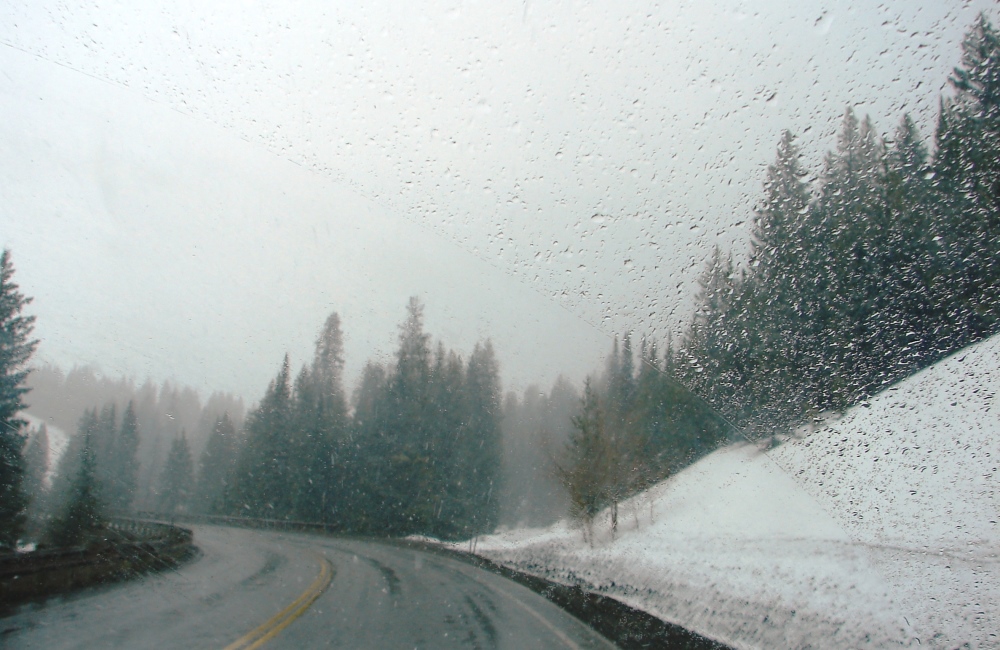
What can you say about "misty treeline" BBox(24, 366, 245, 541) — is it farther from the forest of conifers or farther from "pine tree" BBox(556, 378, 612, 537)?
"pine tree" BBox(556, 378, 612, 537)

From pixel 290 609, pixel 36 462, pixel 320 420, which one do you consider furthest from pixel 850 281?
pixel 290 609

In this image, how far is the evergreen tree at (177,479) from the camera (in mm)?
4441

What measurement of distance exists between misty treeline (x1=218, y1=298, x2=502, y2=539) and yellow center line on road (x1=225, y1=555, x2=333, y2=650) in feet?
3.46

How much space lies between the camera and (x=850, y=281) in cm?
582

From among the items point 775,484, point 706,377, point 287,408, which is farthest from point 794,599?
point 287,408

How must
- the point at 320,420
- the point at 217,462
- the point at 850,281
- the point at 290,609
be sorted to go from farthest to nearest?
the point at 290,609 < the point at 850,281 < the point at 320,420 < the point at 217,462

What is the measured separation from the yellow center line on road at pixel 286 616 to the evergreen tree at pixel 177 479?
4.87ft

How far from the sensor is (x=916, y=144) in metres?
5.38

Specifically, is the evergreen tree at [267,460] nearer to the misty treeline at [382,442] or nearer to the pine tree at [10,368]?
the misty treeline at [382,442]

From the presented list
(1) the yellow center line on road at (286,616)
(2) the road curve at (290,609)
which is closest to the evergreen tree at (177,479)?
(2) the road curve at (290,609)

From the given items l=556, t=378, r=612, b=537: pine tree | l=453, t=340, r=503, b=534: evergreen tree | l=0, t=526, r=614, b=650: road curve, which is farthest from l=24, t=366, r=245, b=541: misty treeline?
l=556, t=378, r=612, b=537: pine tree

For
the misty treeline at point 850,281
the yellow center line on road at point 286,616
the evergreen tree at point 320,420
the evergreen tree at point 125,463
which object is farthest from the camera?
the yellow center line on road at point 286,616

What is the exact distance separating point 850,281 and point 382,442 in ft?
12.7

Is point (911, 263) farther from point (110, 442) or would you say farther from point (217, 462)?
point (110, 442)
